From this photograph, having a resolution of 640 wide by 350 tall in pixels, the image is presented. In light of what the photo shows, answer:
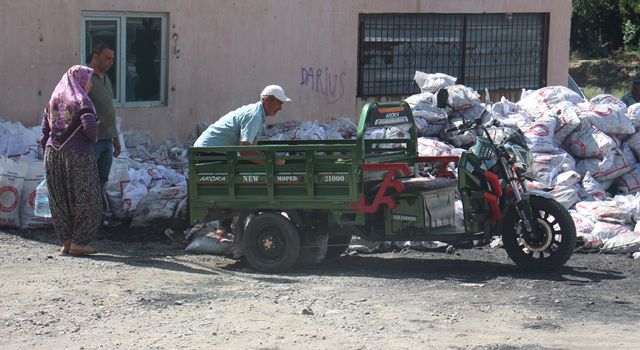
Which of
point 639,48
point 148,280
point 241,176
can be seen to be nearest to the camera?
point 148,280

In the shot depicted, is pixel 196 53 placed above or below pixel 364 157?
above

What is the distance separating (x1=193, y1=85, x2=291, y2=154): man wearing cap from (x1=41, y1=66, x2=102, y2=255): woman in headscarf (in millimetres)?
982

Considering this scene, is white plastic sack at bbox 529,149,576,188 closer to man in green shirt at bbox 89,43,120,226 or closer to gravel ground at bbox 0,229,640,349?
gravel ground at bbox 0,229,640,349

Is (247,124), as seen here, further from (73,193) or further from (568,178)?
(568,178)

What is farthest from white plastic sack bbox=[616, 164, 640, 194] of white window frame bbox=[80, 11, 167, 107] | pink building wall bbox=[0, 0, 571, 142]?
white window frame bbox=[80, 11, 167, 107]

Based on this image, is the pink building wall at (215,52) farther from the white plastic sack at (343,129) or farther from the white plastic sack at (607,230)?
the white plastic sack at (607,230)

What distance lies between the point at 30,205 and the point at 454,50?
7.67 m

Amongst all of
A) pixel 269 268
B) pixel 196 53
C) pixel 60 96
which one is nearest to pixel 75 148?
pixel 60 96

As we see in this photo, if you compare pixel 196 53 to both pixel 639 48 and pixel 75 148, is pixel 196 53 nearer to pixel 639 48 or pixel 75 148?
pixel 75 148

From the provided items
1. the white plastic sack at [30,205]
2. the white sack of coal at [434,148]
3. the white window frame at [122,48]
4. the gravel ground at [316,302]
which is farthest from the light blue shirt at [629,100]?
the white plastic sack at [30,205]

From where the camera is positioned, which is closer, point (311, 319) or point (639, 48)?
point (311, 319)

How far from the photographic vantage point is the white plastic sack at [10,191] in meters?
10.9

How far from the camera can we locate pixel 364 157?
363 inches

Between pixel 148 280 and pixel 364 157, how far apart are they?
2008mm
